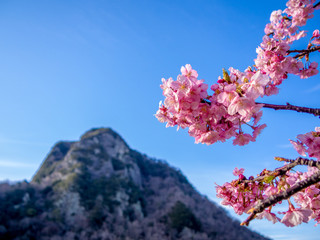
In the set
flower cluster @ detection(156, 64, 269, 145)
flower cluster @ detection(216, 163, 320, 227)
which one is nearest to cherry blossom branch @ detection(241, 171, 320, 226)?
flower cluster @ detection(216, 163, 320, 227)

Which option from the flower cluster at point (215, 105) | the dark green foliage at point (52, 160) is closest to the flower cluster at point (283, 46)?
the flower cluster at point (215, 105)

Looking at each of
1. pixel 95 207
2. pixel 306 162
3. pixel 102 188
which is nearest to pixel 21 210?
pixel 95 207

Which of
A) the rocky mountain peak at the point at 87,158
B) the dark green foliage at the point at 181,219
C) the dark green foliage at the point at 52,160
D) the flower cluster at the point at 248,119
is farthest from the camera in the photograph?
the dark green foliage at the point at 52,160

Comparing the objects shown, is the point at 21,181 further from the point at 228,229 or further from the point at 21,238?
the point at 228,229

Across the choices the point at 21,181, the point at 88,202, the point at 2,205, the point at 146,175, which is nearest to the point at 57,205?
the point at 88,202

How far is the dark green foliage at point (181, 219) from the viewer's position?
94.4 feet

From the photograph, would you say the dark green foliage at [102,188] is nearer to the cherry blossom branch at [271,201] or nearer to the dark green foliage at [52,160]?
the dark green foliage at [52,160]

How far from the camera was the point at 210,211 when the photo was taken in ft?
142

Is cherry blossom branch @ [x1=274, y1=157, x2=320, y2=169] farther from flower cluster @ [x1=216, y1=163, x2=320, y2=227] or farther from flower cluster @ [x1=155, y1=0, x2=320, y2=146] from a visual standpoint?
flower cluster @ [x1=155, y1=0, x2=320, y2=146]

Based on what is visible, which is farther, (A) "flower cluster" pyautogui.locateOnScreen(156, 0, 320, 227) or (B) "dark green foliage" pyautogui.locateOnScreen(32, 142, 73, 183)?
(B) "dark green foliage" pyautogui.locateOnScreen(32, 142, 73, 183)

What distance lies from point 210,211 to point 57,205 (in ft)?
94.2

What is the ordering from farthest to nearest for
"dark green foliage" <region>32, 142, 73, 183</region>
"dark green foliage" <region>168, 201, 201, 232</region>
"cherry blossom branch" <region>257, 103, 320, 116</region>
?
"dark green foliage" <region>32, 142, 73, 183</region> → "dark green foliage" <region>168, 201, 201, 232</region> → "cherry blossom branch" <region>257, 103, 320, 116</region>

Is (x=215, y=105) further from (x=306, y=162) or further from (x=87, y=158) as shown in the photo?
(x=87, y=158)

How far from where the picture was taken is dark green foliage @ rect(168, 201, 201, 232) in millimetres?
28778
